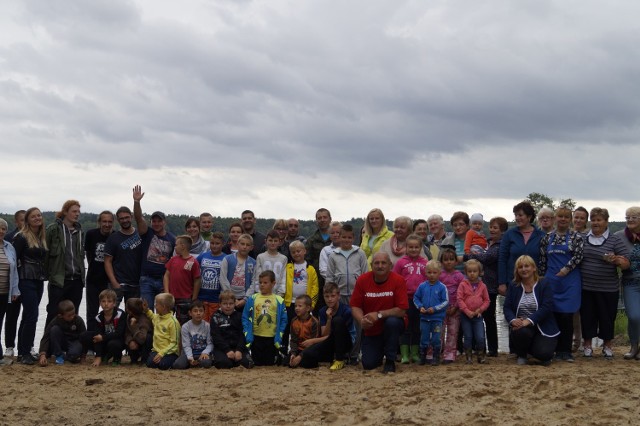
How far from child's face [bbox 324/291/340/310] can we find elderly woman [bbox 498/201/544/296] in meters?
2.22

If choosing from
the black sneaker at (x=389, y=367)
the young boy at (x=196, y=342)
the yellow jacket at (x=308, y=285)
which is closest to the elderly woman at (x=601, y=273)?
the black sneaker at (x=389, y=367)

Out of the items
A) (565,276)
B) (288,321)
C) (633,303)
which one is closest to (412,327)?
(288,321)

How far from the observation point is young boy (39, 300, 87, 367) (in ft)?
32.4

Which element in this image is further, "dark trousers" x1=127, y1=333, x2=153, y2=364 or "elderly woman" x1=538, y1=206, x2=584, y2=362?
"dark trousers" x1=127, y1=333, x2=153, y2=364

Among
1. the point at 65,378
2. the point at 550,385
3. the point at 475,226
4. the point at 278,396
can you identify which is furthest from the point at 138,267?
the point at 550,385

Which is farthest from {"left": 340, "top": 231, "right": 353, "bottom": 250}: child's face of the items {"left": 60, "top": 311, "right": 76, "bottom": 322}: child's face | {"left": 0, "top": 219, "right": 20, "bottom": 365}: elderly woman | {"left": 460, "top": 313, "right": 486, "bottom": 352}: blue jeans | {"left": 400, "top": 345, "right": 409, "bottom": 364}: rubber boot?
{"left": 0, "top": 219, "right": 20, "bottom": 365}: elderly woman

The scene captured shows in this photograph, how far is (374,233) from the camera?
10062 millimetres

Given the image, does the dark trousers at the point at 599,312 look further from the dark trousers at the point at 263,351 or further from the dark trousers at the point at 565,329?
the dark trousers at the point at 263,351

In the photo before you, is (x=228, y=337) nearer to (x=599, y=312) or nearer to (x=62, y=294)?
(x=62, y=294)

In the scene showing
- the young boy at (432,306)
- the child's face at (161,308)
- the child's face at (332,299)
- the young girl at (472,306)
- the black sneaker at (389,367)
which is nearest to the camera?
the black sneaker at (389,367)

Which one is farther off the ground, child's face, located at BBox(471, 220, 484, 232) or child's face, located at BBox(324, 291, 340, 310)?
child's face, located at BBox(471, 220, 484, 232)

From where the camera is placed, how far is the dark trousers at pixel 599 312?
9250 mm

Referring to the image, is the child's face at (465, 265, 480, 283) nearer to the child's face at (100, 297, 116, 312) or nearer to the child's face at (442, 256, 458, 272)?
the child's face at (442, 256, 458, 272)

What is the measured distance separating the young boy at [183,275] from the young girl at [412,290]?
2.85m
